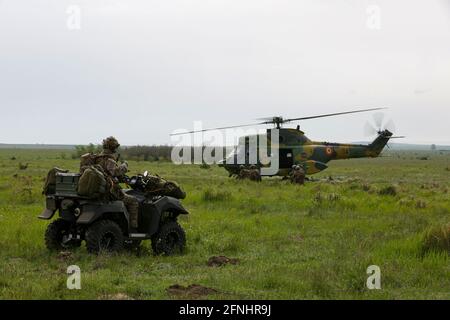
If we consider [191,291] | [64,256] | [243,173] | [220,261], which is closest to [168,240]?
[220,261]

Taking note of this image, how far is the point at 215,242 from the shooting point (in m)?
11.6

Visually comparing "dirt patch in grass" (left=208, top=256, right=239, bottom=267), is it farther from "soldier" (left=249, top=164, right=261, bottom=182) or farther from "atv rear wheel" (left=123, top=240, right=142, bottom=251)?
"soldier" (left=249, top=164, right=261, bottom=182)

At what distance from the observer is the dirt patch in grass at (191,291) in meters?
7.32

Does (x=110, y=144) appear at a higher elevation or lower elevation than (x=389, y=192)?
higher

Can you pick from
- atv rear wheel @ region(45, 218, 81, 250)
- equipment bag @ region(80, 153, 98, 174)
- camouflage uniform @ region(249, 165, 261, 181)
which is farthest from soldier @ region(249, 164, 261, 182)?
equipment bag @ region(80, 153, 98, 174)

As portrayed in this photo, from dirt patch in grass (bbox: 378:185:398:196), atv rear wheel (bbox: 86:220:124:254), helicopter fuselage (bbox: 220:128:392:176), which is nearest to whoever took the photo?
atv rear wheel (bbox: 86:220:124:254)

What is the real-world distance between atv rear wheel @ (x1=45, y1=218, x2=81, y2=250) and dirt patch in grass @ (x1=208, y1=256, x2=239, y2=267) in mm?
2429

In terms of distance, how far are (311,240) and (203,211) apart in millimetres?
5209

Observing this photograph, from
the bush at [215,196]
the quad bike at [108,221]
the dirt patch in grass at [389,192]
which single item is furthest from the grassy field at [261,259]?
the dirt patch in grass at [389,192]

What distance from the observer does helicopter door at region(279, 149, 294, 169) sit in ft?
98.7

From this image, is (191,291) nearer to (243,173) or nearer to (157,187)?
(157,187)

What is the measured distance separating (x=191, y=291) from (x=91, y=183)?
281cm

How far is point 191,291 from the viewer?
7473mm
